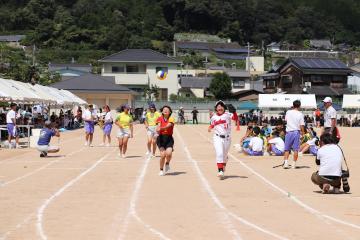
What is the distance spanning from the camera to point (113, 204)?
10023 millimetres

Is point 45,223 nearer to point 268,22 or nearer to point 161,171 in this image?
point 161,171

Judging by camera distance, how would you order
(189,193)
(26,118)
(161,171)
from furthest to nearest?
1. (26,118)
2. (161,171)
3. (189,193)

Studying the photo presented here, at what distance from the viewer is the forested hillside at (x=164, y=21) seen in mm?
121125

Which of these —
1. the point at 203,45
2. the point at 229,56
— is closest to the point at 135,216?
the point at 229,56

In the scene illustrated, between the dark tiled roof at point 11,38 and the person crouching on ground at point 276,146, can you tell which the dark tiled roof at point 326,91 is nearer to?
the person crouching on ground at point 276,146

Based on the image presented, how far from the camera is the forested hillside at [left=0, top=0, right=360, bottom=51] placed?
4769 inches

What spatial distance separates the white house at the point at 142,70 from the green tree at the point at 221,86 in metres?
4.84

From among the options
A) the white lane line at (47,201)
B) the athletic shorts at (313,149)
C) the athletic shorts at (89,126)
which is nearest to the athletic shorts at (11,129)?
the athletic shorts at (89,126)

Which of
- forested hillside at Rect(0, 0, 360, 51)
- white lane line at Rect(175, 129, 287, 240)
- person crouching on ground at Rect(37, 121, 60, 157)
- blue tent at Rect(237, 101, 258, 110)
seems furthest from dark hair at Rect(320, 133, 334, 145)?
forested hillside at Rect(0, 0, 360, 51)

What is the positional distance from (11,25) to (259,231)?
438ft

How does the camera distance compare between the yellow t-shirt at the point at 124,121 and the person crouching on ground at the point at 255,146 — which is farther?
the person crouching on ground at the point at 255,146

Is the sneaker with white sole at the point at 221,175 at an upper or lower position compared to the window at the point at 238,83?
lower

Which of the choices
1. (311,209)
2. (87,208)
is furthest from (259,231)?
(87,208)

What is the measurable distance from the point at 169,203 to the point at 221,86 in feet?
234
